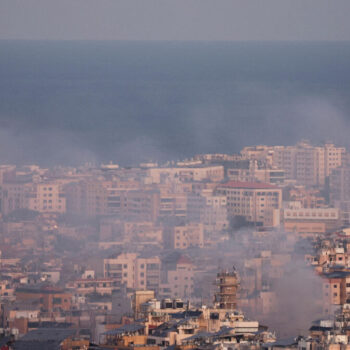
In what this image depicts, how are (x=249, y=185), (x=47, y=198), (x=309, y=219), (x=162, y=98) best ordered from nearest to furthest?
(x=309, y=219) → (x=47, y=198) → (x=249, y=185) → (x=162, y=98)

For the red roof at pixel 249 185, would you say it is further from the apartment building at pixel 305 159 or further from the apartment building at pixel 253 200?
the apartment building at pixel 305 159

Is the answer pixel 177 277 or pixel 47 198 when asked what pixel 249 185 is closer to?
pixel 47 198

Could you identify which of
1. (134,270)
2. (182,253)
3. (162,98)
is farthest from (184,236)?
(162,98)

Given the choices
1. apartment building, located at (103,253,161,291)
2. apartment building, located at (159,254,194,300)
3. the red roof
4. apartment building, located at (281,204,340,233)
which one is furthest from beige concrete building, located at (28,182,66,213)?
apartment building, located at (103,253,161,291)

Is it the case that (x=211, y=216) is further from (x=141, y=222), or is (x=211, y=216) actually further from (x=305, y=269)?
(x=305, y=269)

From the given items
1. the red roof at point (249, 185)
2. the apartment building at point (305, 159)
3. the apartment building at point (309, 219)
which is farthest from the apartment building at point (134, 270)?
the apartment building at point (305, 159)

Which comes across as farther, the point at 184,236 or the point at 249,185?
the point at 249,185
